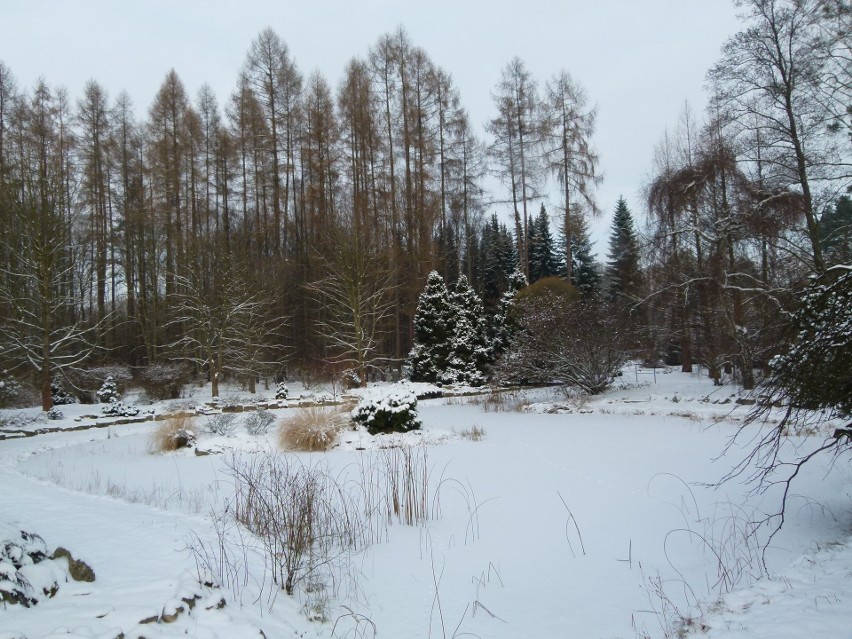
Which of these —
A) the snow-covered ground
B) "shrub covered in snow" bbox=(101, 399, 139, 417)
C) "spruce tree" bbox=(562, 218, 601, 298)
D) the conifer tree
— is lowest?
the snow-covered ground

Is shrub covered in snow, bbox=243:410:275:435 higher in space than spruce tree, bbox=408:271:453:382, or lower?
lower

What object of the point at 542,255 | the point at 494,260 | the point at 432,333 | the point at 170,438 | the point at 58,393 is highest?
the point at 542,255

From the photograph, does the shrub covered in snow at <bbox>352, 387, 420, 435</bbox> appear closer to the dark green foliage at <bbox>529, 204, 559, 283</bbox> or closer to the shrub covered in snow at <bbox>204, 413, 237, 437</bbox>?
the shrub covered in snow at <bbox>204, 413, 237, 437</bbox>

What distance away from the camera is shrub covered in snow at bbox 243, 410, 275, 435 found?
10.4 metres

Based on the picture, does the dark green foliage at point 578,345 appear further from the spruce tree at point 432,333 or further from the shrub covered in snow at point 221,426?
the shrub covered in snow at point 221,426

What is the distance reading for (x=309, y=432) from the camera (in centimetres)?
898

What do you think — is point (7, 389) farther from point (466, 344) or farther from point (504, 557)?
point (504, 557)

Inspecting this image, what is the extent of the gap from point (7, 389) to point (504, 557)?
14.8 metres

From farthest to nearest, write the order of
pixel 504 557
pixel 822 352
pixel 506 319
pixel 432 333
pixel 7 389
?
pixel 506 319, pixel 432 333, pixel 7 389, pixel 504 557, pixel 822 352

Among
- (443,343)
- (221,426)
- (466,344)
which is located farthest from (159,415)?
(466,344)

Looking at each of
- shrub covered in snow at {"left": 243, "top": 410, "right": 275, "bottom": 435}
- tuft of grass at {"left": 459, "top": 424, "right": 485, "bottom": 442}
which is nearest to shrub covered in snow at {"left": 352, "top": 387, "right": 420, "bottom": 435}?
tuft of grass at {"left": 459, "top": 424, "right": 485, "bottom": 442}

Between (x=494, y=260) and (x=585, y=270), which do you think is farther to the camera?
(x=494, y=260)

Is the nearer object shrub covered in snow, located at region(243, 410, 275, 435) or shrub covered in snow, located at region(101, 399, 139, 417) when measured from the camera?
shrub covered in snow, located at region(243, 410, 275, 435)

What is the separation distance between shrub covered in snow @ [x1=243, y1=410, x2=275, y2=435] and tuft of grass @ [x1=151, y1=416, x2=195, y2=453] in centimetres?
110
